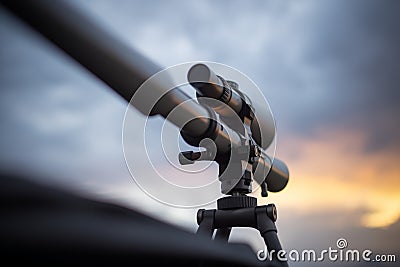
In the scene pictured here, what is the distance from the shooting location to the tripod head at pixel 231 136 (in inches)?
64.5

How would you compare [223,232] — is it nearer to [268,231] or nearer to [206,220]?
[206,220]

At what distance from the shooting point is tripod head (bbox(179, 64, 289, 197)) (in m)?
1.64

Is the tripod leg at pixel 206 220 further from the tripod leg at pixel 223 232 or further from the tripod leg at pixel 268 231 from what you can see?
the tripod leg at pixel 268 231

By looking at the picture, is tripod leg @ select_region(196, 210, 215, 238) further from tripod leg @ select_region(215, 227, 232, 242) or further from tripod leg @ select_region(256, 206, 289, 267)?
tripod leg @ select_region(256, 206, 289, 267)

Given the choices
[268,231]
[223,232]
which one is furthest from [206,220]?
[268,231]

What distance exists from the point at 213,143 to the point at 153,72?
63cm

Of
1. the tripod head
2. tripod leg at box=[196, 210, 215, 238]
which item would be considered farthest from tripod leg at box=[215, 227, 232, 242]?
the tripod head

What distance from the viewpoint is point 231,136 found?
181 centimetres

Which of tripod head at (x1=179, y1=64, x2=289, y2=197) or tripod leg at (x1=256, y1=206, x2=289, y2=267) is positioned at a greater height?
tripod head at (x1=179, y1=64, x2=289, y2=197)

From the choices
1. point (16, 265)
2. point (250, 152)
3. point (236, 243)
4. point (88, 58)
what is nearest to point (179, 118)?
point (250, 152)

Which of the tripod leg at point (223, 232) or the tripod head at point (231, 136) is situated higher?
the tripod head at point (231, 136)

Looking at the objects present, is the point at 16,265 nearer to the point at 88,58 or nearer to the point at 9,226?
the point at 9,226

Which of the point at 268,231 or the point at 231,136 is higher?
the point at 231,136

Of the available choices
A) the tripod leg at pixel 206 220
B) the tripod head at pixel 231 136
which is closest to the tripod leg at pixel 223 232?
the tripod leg at pixel 206 220
